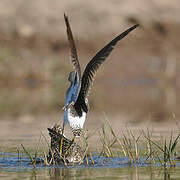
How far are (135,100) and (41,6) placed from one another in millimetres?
Answer: 12369

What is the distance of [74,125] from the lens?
30.8ft

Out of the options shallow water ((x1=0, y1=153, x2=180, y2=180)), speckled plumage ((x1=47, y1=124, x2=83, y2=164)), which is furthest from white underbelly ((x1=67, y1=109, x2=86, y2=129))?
shallow water ((x1=0, y1=153, x2=180, y2=180))

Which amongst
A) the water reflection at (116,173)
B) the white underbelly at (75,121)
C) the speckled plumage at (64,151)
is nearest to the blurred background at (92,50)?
the white underbelly at (75,121)

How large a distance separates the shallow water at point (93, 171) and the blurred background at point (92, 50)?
8.97 meters

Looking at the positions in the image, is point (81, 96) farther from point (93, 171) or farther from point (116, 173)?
point (116, 173)

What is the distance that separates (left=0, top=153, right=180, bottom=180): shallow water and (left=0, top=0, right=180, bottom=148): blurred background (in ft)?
29.4

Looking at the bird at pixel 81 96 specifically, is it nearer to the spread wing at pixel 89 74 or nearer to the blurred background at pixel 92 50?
the spread wing at pixel 89 74

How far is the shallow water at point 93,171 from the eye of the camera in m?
7.90

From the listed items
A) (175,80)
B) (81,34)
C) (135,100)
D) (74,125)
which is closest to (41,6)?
(81,34)

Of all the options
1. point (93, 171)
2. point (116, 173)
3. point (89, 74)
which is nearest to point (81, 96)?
point (89, 74)

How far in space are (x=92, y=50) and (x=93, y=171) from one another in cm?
1965

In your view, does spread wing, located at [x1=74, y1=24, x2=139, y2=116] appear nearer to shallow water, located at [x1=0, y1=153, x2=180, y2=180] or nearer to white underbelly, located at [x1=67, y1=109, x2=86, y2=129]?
white underbelly, located at [x1=67, y1=109, x2=86, y2=129]

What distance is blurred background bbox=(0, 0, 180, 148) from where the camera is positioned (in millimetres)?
21672

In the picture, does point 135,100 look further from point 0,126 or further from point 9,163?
point 9,163
